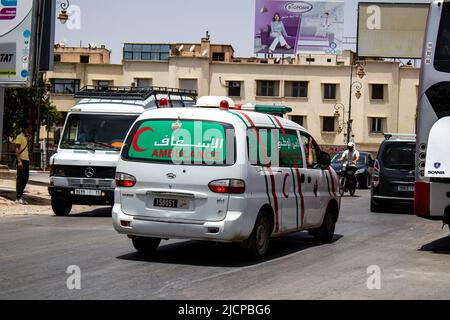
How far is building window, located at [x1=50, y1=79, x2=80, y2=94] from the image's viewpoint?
7775 cm

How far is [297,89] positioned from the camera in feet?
243

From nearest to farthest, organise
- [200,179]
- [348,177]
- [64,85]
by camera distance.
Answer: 1. [200,179]
2. [348,177]
3. [64,85]

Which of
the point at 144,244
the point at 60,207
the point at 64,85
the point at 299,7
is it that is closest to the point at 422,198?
the point at 144,244

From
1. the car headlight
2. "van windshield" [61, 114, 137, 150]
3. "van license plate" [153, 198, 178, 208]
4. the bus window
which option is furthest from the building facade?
"van license plate" [153, 198, 178, 208]

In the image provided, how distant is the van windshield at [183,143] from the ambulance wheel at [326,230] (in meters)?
3.40

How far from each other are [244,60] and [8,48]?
61976 mm

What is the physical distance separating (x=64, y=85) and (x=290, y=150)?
69.0 metres

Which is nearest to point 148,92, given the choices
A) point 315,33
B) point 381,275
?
point 381,275

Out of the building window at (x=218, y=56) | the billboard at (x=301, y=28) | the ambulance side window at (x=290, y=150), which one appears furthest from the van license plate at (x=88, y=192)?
the building window at (x=218, y=56)

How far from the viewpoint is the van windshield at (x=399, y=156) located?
19.4 m

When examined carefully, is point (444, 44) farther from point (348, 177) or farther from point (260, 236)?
point (348, 177)

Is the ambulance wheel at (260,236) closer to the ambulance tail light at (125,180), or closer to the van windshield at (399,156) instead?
the ambulance tail light at (125,180)
